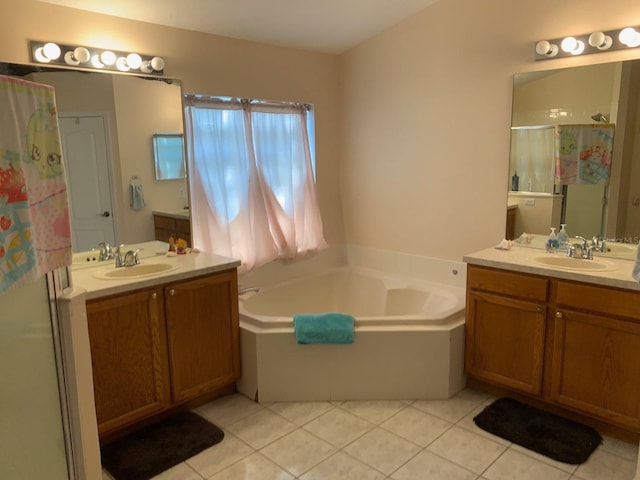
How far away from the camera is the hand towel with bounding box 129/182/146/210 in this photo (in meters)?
2.82

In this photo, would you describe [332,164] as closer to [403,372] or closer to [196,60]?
[196,60]

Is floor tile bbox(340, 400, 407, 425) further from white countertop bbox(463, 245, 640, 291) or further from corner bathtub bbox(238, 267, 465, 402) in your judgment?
white countertop bbox(463, 245, 640, 291)

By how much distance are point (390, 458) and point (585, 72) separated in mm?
2343

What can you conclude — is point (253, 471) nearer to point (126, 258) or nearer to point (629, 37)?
point (126, 258)

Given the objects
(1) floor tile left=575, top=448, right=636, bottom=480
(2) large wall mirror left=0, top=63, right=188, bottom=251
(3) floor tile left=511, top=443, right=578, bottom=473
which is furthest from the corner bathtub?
(2) large wall mirror left=0, top=63, right=188, bottom=251

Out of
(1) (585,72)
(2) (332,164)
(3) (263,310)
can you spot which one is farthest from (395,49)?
(3) (263,310)

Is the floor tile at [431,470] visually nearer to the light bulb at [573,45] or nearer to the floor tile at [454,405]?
the floor tile at [454,405]

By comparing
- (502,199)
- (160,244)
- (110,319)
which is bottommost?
(110,319)

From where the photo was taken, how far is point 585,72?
275 centimetres

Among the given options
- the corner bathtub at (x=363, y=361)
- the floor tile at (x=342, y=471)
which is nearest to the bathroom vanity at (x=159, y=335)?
the corner bathtub at (x=363, y=361)

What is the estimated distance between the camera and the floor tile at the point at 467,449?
2.29m

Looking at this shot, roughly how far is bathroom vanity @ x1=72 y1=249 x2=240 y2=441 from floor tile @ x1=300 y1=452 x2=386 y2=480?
0.84 metres

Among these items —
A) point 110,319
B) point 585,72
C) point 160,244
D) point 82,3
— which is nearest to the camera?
point 110,319

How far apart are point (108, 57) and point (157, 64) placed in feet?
0.93
